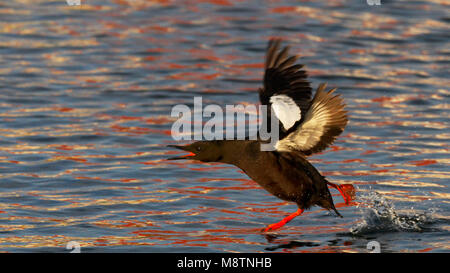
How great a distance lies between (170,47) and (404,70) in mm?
3935

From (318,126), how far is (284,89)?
0.41m

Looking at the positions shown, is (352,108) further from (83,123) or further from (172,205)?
(172,205)

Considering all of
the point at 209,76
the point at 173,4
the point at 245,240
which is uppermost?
the point at 173,4

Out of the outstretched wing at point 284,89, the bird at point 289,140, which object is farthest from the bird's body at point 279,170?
the outstretched wing at point 284,89

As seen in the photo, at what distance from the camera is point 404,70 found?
48.1ft

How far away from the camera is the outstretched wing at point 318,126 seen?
7.36 metres

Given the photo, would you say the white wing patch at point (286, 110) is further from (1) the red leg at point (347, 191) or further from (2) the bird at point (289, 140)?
(1) the red leg at point (347, 191)

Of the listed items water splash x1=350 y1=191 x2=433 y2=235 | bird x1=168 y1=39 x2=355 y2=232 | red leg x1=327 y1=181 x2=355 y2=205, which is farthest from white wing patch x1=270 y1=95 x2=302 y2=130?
water splash x1=350 y1=191 x2=433 y2=235

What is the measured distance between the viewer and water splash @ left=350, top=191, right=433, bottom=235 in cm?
818

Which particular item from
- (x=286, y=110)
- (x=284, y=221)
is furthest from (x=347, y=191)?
(x=286, y=110)

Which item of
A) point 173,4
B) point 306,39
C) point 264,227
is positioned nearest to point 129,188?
point 264,227

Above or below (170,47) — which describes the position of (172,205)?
below

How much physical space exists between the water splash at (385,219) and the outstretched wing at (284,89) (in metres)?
1.37

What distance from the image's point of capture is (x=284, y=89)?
753cm
